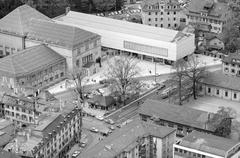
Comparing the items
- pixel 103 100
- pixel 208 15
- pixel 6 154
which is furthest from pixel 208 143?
pixel 208 15

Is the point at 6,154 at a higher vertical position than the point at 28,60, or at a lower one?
lower

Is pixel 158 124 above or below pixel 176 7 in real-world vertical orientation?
below

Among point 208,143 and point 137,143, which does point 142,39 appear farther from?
point 208,143

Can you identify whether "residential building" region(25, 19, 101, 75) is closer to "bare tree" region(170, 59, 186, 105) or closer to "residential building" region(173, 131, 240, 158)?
"bare tree" region(170, 59, 186, 105)

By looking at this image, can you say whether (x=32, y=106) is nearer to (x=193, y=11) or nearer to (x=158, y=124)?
(x=158, y=124)

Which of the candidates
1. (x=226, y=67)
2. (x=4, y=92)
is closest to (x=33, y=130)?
(x=4, y=92)

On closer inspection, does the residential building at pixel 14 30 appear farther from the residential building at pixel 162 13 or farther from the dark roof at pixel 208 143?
the dark roof at pixel 208 143

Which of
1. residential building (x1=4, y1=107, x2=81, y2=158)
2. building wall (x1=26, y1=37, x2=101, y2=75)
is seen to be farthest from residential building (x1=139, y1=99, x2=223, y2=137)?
building wall (x1=26, y1=37, x2=101, y2=75)
